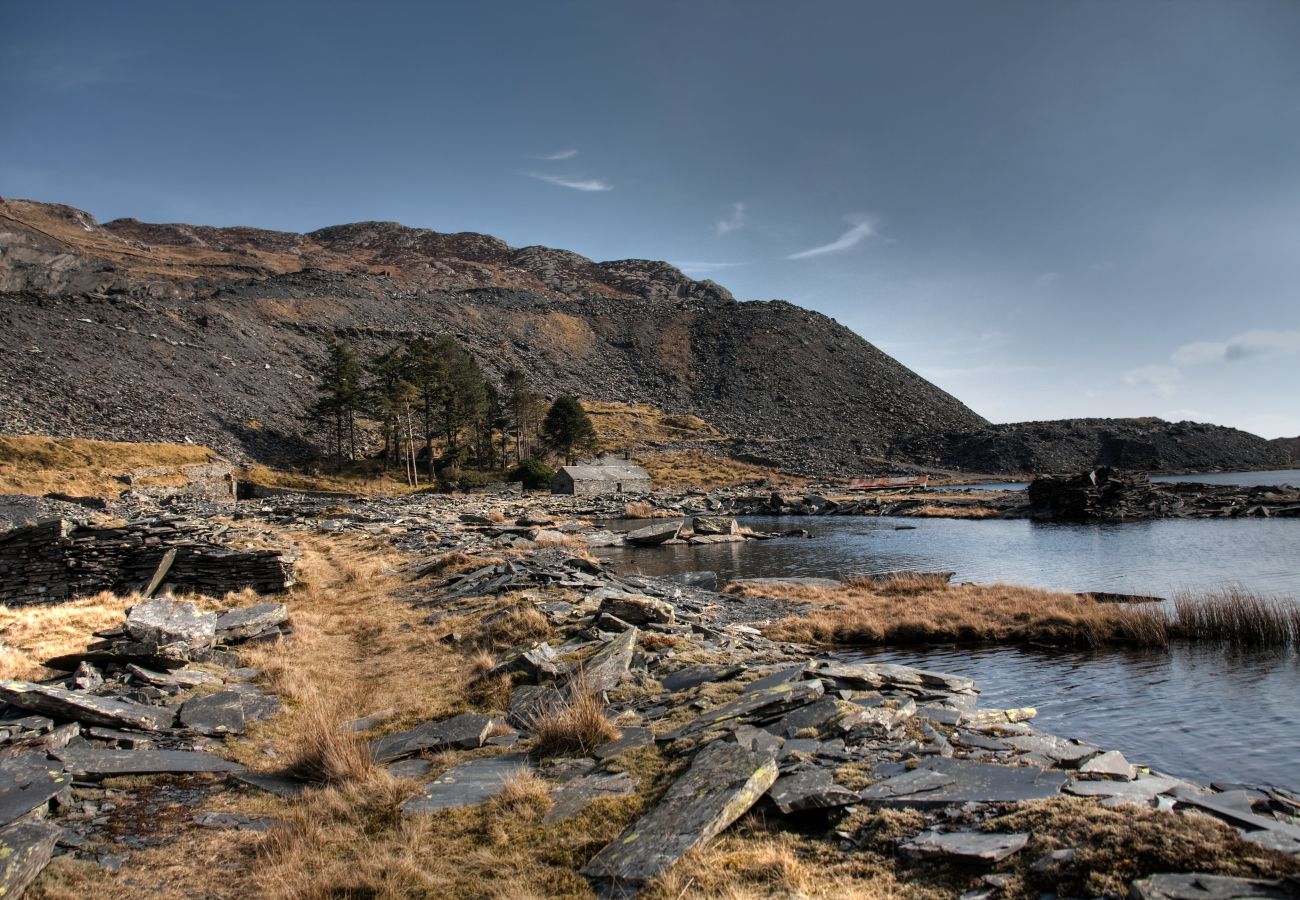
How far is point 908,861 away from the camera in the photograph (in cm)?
525

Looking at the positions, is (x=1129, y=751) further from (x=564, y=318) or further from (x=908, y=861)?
(x=564, y=318)

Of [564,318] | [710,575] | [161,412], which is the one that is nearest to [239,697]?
[710,575]

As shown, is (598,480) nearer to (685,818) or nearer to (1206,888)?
(685,818)

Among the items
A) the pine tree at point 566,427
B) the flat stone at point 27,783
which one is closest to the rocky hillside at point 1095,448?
the pine tree at point 566,427

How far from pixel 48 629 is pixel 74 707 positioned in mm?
8259

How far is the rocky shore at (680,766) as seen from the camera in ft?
16.2

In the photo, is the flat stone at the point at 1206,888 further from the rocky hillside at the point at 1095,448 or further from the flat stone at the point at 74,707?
the rocky hillside at the point at 1095,448

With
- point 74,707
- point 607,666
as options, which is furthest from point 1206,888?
point 74,707

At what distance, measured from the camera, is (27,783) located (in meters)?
6.71

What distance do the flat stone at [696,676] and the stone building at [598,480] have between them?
61.5 metres

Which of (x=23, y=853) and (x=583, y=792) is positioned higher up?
(x=23, y=853)

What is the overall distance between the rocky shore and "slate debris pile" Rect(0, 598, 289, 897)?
33 millimetres

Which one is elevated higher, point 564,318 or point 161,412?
point 564,318

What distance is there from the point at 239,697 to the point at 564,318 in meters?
168
